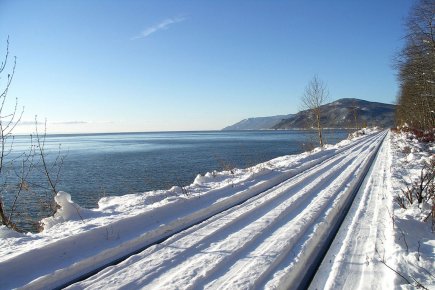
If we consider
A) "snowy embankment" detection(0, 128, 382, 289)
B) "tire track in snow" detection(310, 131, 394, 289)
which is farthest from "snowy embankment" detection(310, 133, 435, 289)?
"snowy embankment" detection(0, 128, 382, 289)

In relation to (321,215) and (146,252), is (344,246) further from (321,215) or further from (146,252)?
(146,252)

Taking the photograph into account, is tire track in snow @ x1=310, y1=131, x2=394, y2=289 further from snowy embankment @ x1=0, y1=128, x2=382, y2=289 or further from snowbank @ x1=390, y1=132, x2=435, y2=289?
snowy embankment @ x1=0, y1=128, x2=382, y2=289

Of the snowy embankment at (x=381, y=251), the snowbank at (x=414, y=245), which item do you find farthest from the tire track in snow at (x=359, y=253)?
the snowbank at (x=414, y=245)

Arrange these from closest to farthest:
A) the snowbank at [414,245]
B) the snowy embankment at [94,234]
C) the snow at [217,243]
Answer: the snowbank at [414,245] → the snow at [217,243] → the snowy embankment at [94,234]

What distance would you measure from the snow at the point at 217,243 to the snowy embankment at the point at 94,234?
2 cm

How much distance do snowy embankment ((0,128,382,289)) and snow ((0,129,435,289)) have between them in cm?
2

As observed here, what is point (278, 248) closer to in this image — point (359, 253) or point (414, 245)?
point (359, 253)

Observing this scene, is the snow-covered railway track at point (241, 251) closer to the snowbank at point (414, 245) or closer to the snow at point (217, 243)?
the snow at point (217, 243)

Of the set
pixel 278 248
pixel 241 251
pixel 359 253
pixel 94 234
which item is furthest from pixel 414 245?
pixel 94 234

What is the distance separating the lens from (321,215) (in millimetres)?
6957

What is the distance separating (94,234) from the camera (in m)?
5.71

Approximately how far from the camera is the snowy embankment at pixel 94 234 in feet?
14.5

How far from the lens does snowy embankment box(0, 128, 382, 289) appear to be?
4.43m

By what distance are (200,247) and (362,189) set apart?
6.51 metres
